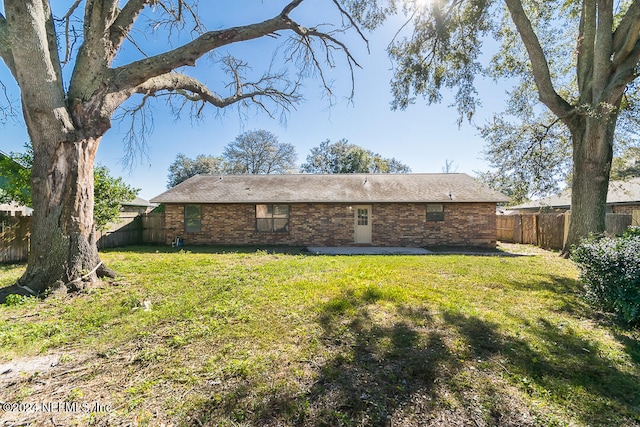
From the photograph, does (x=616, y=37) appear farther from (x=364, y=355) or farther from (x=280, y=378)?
(x=280, y=378)

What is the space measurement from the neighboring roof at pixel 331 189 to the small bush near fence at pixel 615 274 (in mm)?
7995

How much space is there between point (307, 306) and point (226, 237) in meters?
9.36

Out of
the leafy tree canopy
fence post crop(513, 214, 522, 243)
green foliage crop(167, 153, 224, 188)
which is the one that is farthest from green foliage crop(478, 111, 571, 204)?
green foliage crop(167, 153, 224, 188)

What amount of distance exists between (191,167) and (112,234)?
1243 inches

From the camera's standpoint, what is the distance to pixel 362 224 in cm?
1283

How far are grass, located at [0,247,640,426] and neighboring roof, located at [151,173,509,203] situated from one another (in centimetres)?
723

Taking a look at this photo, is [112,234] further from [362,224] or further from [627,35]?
[627,35]

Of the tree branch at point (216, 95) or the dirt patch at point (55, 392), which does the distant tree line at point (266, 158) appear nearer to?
the tree branch at point (216, 95)

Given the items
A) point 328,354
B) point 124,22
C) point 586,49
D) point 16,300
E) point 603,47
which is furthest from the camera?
point 586,49

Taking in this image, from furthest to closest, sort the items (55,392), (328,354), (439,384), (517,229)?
(517,229), (328,354), (439,384), (55,392)

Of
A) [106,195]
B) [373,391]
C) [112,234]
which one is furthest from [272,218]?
[373,391]

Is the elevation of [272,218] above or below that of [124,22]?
below

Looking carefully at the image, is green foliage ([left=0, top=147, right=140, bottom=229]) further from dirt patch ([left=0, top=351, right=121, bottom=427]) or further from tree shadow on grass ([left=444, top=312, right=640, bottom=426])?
tree shadow on grass ([left=444, top=312, right=640, bottom=426])

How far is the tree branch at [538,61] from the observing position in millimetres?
7648
